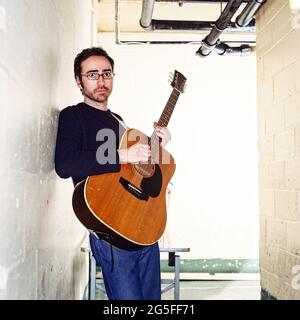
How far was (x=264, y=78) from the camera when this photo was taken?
270cm

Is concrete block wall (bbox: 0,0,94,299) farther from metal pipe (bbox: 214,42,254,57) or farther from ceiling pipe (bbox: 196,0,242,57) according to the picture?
metal pipe (bbox: 214,42,254,57)

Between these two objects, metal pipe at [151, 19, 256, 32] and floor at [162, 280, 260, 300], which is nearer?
floor at [162, 280, 260, 300]

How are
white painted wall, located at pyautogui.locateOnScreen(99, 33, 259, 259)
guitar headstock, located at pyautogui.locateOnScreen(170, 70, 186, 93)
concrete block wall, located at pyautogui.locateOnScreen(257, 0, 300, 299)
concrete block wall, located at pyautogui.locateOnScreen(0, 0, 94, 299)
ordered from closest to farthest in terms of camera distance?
concrete block wall, located at pyautogui.locateOnScreen(0, 0, 94, 299), guitar headstock, located at pyautogui.locateOnScreen(170, 70, 186, 93), concrete block wall, located at pyautogui.locateOnScreen(257, 0, 300, 299), white painted wall, located at pyautogui.locateOnScreen(99, 33, 259, 259)

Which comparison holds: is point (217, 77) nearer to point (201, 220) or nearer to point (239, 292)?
point (201, 220)

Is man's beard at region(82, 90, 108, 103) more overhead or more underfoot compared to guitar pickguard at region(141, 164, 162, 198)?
more overhead

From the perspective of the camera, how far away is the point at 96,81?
1381 millimetres

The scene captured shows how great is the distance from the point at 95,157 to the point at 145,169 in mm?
259

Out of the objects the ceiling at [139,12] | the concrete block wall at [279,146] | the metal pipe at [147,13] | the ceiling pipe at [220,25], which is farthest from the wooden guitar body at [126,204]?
the ceiling at [139,12]

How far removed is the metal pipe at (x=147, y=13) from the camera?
2711 mm

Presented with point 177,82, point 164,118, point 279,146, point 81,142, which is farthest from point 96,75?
point 279,146

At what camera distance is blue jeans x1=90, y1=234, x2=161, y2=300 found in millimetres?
1303

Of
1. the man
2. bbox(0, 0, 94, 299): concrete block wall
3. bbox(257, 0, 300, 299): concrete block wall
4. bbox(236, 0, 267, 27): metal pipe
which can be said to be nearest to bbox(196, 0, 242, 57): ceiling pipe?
bbox(236, 0, 267, 27): metal pipe

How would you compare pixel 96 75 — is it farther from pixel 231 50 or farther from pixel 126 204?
pixel 231 50

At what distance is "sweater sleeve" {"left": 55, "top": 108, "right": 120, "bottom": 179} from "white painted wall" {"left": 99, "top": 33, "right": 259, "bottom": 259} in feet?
8.44
